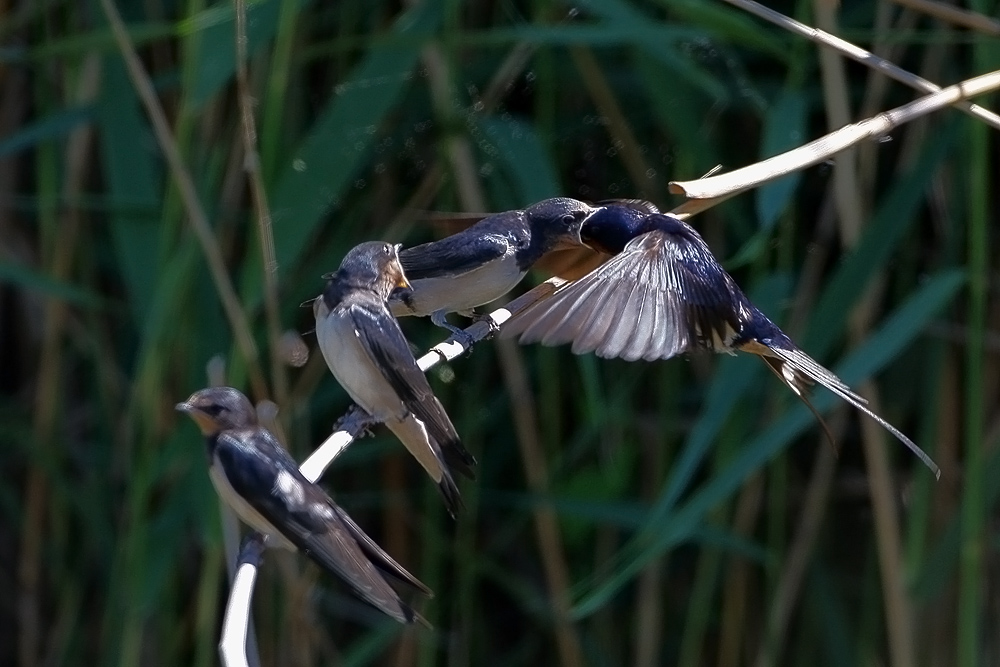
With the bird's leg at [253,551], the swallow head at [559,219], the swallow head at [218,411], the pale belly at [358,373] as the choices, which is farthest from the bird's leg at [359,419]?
the swallow head at [559,219]

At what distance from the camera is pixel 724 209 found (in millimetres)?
2125

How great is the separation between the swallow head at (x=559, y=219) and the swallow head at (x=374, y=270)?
29cm

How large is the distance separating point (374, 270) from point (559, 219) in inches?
14.4

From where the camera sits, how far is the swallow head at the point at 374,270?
61.9 inches

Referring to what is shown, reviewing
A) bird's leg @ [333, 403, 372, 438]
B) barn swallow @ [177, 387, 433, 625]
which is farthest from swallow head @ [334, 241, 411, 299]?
barn swallow @ [177, 387, 433, 625]

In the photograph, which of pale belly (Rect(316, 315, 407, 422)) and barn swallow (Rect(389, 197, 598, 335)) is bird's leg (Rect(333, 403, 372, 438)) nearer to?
pale belly (Rect(316, 315, 407, 422))

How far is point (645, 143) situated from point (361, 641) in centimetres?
92

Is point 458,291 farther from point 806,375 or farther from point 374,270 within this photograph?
point 806,375

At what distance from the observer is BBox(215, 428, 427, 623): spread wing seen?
52.5 inches

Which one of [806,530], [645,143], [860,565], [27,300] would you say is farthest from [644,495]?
[27,300]

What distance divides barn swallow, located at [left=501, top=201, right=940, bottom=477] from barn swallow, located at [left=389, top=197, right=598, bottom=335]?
1.9 inches

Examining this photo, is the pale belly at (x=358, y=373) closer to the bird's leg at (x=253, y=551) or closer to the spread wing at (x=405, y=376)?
the spread wing at (x=405, y=376)

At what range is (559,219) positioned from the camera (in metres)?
1.86

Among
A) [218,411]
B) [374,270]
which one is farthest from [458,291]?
[218,411]
